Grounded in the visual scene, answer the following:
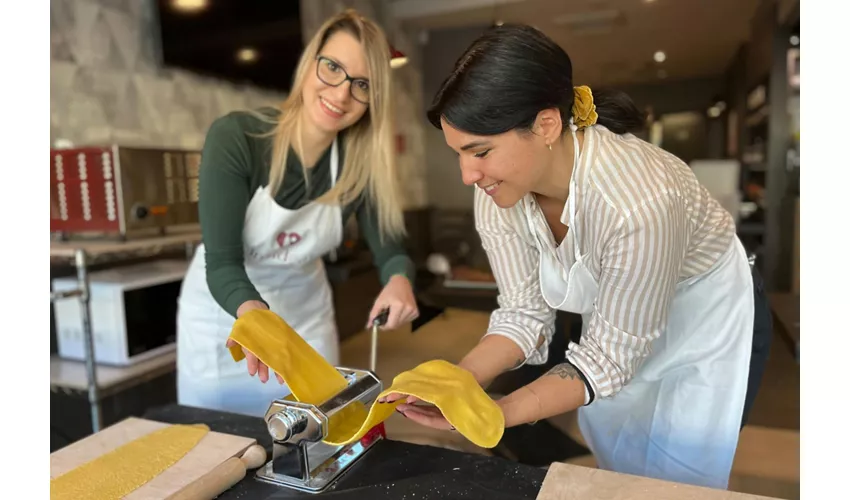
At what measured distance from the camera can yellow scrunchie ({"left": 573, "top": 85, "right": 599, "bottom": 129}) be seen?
606 millimetres

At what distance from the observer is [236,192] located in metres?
0.81

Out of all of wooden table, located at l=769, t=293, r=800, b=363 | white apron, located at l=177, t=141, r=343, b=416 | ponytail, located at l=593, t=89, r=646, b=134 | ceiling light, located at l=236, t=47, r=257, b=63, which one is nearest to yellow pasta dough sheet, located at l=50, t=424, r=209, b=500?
white apron, located at l=177, t=141, r=343, b=416

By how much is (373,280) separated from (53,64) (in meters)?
0.90

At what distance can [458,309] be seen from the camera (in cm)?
80

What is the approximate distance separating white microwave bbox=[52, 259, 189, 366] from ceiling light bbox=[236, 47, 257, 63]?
57 cm

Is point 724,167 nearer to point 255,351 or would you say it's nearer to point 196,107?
point 255,351

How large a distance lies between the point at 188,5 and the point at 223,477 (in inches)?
Result: 48.2

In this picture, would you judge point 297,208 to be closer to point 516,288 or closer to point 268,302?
point 268,302

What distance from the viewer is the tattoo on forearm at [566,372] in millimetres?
611

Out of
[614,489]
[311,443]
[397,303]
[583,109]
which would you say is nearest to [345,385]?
[311,443]
